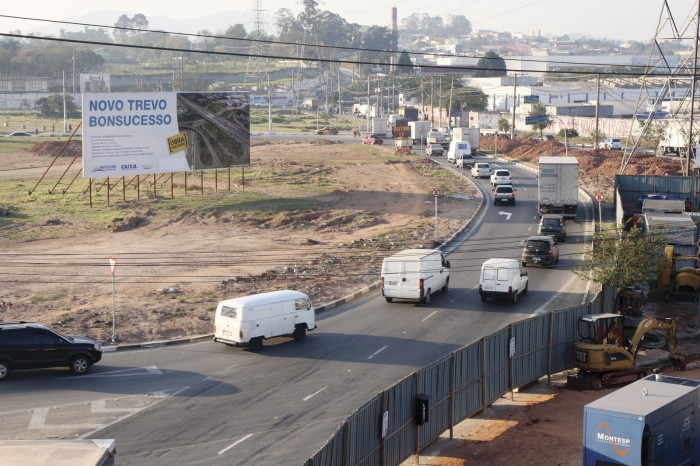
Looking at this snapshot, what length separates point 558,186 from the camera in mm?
51844

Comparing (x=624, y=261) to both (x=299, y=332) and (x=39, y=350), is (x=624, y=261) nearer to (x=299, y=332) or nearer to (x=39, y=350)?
(x=299, y=332)

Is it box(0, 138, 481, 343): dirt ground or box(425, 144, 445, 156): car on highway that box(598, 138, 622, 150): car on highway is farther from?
box(0, 138, 481, 343): dirt ground

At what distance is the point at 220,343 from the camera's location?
28.5 m

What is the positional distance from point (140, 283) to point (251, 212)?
64.0 feet

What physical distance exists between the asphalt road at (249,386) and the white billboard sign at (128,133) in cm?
2738

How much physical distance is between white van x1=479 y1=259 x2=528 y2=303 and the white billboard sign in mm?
30436

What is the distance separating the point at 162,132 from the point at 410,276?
30.6m

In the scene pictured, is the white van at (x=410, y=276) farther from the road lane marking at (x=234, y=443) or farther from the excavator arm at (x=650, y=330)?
the road lane marking at (x=234, y=443)

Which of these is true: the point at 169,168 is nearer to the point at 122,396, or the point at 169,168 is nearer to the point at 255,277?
the point at 255,277

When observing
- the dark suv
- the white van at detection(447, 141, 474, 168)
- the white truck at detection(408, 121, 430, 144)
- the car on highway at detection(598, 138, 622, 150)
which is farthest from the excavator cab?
the car on highway at detection(598, 138, 622, 150)

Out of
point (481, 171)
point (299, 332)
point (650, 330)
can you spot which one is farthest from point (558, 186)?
point (299, 332)

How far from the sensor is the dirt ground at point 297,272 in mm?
20609

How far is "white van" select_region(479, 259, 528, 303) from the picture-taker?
3316 centimetres

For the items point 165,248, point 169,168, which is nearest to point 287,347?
point 165,248
